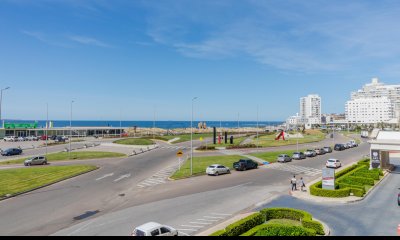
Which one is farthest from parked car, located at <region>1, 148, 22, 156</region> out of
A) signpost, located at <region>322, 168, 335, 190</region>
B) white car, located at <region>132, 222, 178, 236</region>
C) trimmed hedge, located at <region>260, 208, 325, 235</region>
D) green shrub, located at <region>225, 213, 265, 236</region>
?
signpost, located at <region>322, 168, 335, 190</region>

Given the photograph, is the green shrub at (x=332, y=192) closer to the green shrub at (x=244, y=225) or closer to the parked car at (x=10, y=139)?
the green shrub at (x=244, y=225)

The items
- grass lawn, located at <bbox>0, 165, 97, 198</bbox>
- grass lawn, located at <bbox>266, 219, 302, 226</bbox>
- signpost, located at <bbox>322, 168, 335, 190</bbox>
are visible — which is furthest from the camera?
grass lawn, located at <bbox>0, 165, 97, 198</bbox>

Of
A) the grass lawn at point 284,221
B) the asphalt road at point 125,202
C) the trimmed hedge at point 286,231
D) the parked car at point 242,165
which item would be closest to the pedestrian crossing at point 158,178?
the asphalt road at point 125,202

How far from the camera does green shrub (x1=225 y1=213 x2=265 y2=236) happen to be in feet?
67.1

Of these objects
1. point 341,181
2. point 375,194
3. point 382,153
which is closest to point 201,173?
point 341,181

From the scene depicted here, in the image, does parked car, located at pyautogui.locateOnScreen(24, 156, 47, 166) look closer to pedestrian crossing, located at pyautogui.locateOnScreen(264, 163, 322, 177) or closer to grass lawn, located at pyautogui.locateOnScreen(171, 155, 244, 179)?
grass lawn, located at pyautogui.locateOnScreen(171, 155, 244, 179)

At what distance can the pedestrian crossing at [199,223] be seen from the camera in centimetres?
2225

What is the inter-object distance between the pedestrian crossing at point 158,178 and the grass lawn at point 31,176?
420 inches

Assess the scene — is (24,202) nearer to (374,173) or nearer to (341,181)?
(341,181)

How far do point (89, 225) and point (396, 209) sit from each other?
2677cm

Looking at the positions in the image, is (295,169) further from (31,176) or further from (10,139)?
(10,139)

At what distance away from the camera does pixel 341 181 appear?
39.2m

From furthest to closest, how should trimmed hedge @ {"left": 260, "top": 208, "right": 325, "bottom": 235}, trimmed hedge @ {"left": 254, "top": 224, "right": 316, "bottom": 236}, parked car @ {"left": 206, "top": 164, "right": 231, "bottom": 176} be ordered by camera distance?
1. parked car @ {"left": 206, "top": 164, "right": 231, "bottom": 176}
2. trimmed hedge @ {"left": 260, "top": 208, "right": 325, "bottom": 235}
3. trimmed hedge @ {"left": 254, "top": 224, "right": 316, "bottom": 236}

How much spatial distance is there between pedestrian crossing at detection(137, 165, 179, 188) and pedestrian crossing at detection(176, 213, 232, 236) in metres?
13.7
